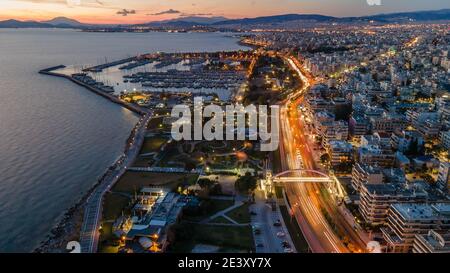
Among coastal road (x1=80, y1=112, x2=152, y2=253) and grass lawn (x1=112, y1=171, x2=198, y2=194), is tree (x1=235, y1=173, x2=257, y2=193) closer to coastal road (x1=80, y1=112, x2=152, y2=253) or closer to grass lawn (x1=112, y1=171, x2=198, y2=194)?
grass lawn (x1=112, y1=171, x2=198, y2=194)

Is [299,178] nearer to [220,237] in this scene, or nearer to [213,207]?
[213,207]

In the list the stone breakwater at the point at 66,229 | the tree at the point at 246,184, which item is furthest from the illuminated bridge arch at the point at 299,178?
the stone breakwater at the point at 66,229

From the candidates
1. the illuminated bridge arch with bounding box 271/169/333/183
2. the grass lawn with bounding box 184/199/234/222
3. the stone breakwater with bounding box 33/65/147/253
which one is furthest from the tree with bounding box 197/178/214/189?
the stone breakwater with bounding box 33/65/147/253

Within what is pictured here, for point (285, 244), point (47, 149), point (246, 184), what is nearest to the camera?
point (285, 244)

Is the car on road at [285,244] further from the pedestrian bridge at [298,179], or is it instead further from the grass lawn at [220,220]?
the pedestrian bridge at [298,179]

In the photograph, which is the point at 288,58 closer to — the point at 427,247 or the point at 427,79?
the point at 427,79

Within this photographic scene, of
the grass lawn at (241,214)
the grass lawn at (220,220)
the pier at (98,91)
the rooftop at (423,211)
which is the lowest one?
the grass lawn at (220,220)

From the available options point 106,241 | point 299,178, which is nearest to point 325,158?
point 299,178

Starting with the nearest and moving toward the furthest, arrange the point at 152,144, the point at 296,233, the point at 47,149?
the point at 296,233
the point at 47,149
the point at 152,144
